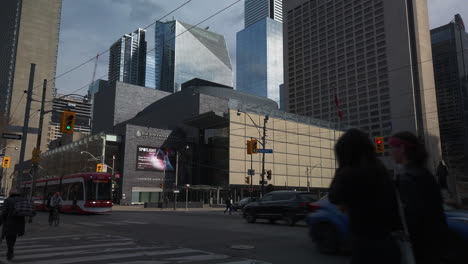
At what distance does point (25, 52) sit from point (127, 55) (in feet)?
118

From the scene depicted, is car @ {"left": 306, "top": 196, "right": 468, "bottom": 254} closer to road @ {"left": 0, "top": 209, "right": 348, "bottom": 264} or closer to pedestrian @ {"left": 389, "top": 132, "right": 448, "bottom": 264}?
road @ {"left": 0, "top": 209, "right": 348, "bottom": 264}

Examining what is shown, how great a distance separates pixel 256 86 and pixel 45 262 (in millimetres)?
185455

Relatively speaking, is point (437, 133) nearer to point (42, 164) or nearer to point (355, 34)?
point (355, 34)

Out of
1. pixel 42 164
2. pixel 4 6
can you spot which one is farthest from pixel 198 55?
pixel 4 6

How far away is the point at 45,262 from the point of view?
330 inches

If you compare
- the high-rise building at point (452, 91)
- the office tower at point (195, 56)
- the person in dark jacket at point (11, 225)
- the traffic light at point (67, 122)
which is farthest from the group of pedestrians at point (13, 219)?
the office tower at point (195, 56)

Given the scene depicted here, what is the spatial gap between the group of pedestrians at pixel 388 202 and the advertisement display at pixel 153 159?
67.4 metres

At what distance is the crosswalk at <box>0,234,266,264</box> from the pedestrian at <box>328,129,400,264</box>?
232 inches

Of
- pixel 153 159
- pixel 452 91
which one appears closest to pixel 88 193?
pixel 153 159

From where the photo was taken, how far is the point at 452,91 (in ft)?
231

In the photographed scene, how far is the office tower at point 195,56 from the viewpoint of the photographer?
152750 millimetres

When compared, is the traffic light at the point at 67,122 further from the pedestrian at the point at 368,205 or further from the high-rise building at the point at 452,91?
the high-rise building at the point at 452,91

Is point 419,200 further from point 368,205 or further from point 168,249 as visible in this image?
point 168,249

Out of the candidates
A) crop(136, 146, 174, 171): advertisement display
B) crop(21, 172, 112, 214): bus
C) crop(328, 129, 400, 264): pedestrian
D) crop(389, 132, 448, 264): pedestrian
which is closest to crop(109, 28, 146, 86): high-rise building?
crop(21, 172, 112, 214): bus
